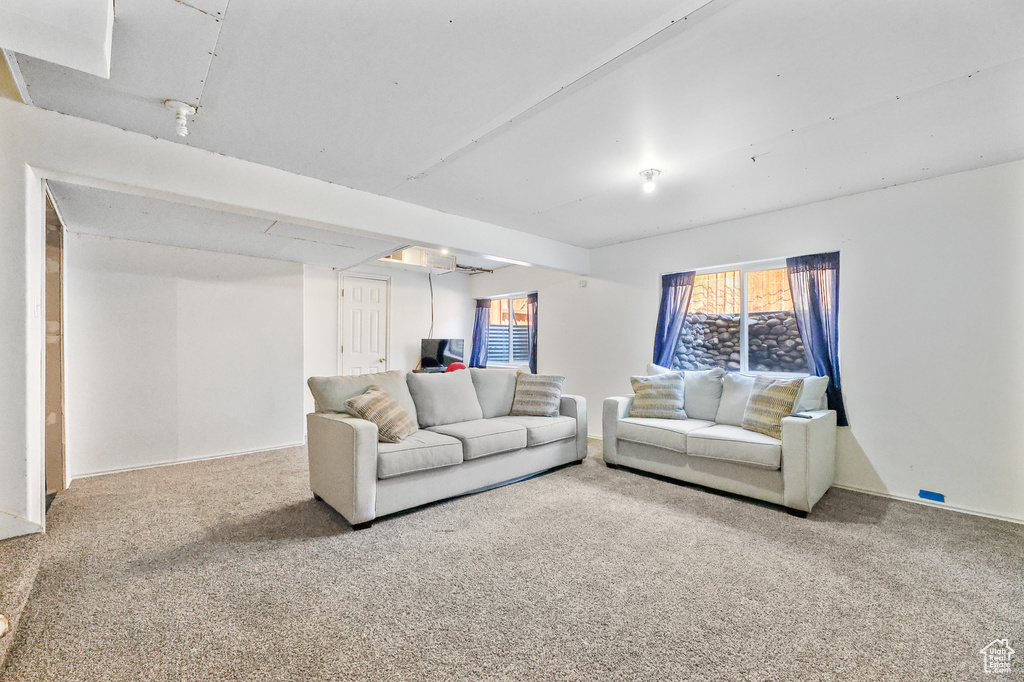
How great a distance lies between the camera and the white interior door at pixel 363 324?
19.6 ft

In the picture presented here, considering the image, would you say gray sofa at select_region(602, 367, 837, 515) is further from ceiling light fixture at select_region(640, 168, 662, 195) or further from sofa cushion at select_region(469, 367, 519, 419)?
ceiling light fixture at select_region(640, 168, 662, 195)

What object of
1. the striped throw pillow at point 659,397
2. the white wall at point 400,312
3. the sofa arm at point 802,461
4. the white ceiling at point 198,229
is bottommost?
the sofa arm at point 802,461

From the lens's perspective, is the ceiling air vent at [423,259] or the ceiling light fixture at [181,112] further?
the ceiling air vent at [423,259]

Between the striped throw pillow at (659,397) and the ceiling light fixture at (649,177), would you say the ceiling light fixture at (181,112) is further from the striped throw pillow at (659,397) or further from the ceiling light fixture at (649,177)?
the striped throw pillow at (659,397)

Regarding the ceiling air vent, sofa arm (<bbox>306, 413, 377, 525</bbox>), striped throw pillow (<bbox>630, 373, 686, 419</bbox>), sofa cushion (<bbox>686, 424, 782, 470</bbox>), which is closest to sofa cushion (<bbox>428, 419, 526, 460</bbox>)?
sofa arm (<bbox>306, 413, 377, 525</bbox>)

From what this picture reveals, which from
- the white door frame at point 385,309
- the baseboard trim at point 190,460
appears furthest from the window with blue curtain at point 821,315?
the baseboard trim at point 190,460

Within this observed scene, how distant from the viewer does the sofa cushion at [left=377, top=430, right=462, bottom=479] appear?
2.83 meters

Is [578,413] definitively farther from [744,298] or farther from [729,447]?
[744,298]

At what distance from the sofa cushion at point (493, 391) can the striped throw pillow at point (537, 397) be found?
0.22 feet

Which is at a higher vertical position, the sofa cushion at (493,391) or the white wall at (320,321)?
the white wall at (320,321)

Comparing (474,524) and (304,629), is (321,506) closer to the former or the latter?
(474,524)

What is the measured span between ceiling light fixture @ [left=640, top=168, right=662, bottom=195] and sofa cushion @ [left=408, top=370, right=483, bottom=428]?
221 cm

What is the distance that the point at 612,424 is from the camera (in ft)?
13.4

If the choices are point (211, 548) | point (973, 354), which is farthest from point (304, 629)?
point (973, 354)
